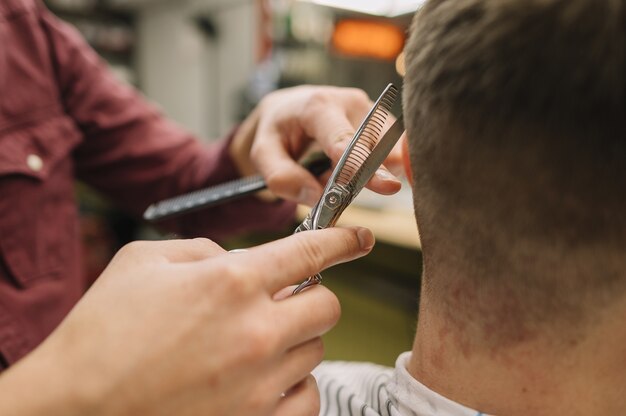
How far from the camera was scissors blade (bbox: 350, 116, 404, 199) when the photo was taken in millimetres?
802

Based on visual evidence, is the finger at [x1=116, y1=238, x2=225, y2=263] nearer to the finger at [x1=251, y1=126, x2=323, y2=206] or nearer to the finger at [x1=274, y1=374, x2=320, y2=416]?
the finger at [x1=274, y1=374, x2=320, y2=416]

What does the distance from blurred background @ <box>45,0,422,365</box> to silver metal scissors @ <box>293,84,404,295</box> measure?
1.85 metres

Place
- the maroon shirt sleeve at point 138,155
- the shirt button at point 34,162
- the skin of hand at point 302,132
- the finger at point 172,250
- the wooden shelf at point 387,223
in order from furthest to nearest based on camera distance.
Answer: the wooden shelf at point 387,223 → the maroon shirt sleeve at point 138,155 → the shirt button at point 34,162 → the skin of hand at point 302,132 → the finger at point 172,250

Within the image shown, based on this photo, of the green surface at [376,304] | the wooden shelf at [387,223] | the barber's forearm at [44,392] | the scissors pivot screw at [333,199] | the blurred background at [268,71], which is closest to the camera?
the barber's forearm at [44,392]

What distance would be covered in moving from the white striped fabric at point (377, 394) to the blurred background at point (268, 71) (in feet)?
4.80

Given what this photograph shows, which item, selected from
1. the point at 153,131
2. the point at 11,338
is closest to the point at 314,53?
the point at 153,131

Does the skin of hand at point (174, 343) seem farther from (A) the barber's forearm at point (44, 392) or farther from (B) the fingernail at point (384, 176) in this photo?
(B) the fingernail at point (384, 176)

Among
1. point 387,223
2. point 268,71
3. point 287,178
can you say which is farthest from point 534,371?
point 268,71

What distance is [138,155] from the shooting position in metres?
1.56

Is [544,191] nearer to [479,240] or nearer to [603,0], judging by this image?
[479,240]

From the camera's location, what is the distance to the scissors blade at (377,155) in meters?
0.80

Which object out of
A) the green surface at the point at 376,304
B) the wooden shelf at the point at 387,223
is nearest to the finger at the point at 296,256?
the wooden shelf at the point at 387,223

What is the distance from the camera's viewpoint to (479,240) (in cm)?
70

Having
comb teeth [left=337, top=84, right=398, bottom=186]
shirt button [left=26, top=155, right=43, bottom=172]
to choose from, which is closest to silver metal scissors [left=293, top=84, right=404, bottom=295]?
comb teeth [left=337, top=84, right=398, bottom=186]
